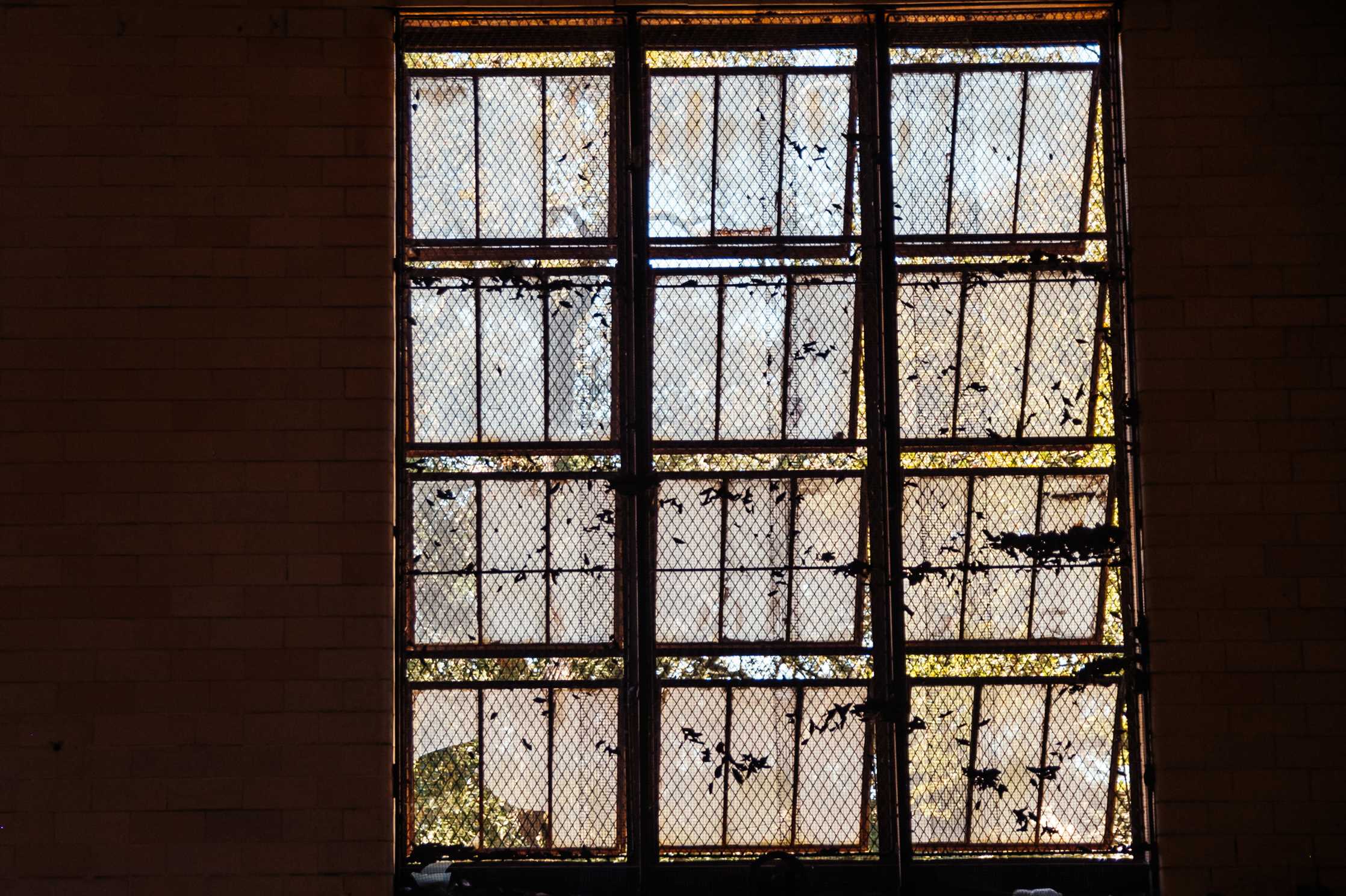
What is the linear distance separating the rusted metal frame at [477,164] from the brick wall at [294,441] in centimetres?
31

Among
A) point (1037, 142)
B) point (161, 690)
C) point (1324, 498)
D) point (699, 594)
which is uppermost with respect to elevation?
point (1037, 142)

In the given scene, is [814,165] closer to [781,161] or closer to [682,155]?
[781,161]

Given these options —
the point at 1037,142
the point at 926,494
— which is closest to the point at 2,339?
the point at 926,494

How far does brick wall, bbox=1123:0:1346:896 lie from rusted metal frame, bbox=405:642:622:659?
192cm

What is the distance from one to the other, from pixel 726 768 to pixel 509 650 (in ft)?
2.85

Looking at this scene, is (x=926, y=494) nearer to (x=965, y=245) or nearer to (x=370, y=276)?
(x=965, y=245)

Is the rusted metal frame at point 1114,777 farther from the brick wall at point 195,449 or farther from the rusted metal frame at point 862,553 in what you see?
the brick wall at point 195,449

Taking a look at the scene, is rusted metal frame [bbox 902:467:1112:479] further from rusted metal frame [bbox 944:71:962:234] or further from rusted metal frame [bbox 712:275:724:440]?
rusted metal frame [bbox 944:71:962:234]

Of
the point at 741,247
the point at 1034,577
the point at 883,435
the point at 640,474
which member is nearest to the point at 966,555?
the point at 1034,577

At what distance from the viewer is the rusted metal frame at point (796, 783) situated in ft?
12.9

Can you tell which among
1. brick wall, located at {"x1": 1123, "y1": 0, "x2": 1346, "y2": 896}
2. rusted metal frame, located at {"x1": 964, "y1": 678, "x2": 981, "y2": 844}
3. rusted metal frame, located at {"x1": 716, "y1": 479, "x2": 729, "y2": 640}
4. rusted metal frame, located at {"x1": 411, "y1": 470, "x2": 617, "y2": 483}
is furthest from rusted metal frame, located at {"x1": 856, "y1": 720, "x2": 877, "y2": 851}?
rusted metal frame, located at {"x1": 411, "y1": 470, "x2": 617, "y2": 483}

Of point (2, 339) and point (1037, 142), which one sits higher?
point (1037, 142)

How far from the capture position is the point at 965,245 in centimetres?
408

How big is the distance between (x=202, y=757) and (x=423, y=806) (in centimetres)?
75
